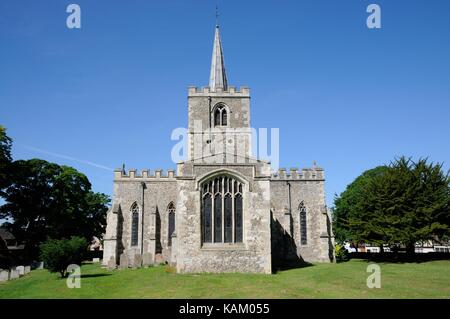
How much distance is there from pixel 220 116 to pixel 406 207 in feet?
52.2

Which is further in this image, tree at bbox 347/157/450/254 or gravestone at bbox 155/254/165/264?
gravestone at bbox 155/254/165/264

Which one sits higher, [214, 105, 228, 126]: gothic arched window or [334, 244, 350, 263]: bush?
[214, 105, 228, 126]: gothic arched window

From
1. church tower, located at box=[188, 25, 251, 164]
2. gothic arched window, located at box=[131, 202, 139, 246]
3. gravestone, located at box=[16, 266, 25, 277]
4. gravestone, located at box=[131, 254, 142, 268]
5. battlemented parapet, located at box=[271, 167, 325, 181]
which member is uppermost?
church tower, located at box=[188, 25, 251, 164]

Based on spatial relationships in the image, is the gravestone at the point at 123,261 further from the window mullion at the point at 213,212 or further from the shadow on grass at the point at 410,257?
the shadow on grass at the point at 410,257

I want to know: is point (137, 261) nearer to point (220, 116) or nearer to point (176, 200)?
point (176, 200)

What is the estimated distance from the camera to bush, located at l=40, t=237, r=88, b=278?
20.6m

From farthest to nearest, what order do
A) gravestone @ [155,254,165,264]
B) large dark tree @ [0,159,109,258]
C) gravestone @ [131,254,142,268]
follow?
large dark tree @ [0,159,109,258] → gravestone @ [155,254,165,264] → gravestone @ [131,254,142,268]

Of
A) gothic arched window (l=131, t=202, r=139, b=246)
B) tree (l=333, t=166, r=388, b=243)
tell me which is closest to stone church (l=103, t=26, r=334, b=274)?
gothic arched window (l=131, t=202, r=139, b=246)

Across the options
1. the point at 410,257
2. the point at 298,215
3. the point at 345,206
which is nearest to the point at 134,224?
the point at 298,215

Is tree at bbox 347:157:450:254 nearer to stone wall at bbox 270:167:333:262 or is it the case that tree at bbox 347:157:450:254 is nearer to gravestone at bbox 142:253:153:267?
stone wall at bbox 270:167:333:262

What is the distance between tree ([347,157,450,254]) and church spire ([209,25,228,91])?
15.1 m

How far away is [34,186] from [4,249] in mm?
6366
